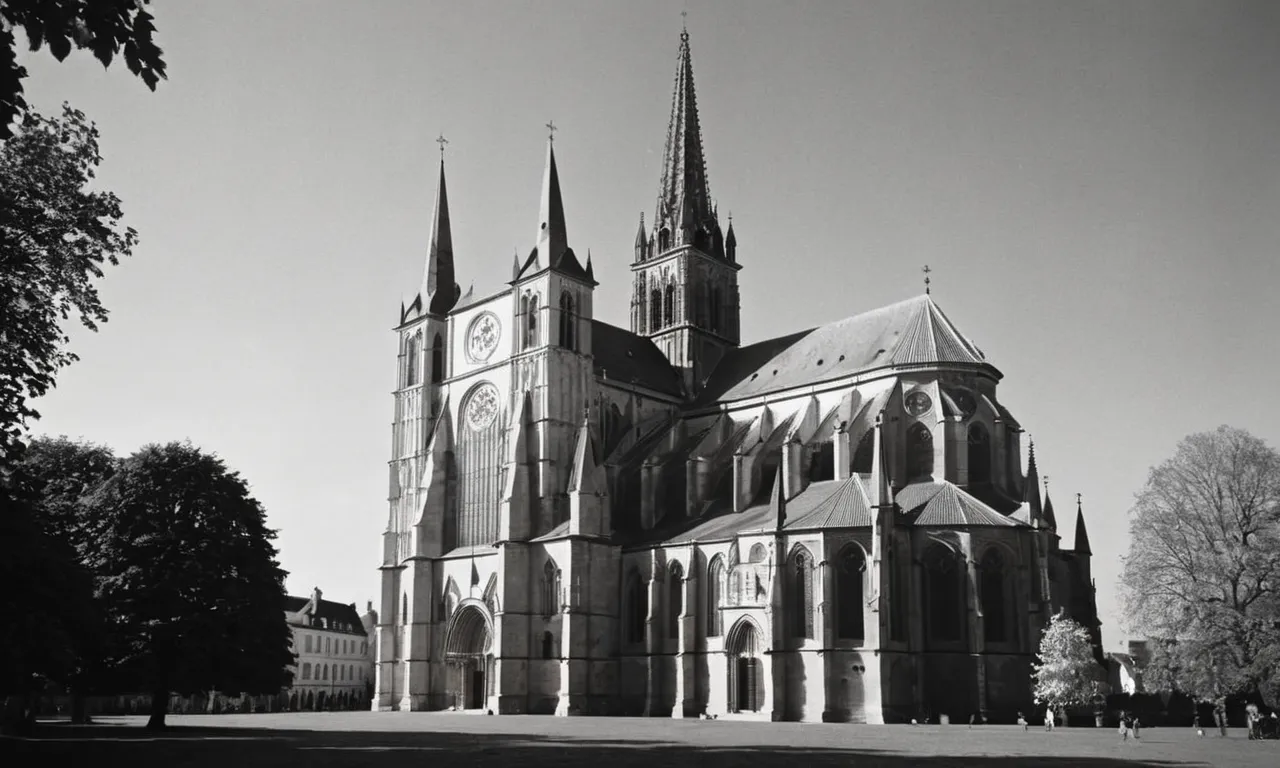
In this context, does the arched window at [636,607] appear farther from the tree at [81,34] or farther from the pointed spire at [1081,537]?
the tree at [81,34]

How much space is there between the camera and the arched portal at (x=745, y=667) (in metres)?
52.6

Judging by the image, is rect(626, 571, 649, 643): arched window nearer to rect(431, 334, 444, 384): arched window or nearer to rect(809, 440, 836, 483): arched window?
rect(809, 440, 836, 483): arched window

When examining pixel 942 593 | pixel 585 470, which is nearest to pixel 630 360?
pixel 585 470

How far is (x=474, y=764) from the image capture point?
24.8 metres

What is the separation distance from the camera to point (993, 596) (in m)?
50.3

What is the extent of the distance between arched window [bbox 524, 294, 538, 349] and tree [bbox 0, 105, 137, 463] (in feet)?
130

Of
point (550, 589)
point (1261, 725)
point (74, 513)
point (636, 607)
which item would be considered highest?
point (74, 513)

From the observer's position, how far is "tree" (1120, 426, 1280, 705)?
4022 cm

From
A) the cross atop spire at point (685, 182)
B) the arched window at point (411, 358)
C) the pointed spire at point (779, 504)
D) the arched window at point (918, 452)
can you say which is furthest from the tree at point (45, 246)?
the cross atop spire at point (685, 182)

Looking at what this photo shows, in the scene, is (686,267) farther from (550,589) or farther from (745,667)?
(745,667)

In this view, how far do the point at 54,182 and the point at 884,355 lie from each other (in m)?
44.2

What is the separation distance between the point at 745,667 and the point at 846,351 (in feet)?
63.3

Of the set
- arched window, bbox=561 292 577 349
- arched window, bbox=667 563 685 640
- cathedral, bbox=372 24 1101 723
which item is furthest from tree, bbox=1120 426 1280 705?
arched window, bbox=561 292 577 349

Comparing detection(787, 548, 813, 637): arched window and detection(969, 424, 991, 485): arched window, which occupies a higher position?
detection(969, 424, 991, 485): arched window
